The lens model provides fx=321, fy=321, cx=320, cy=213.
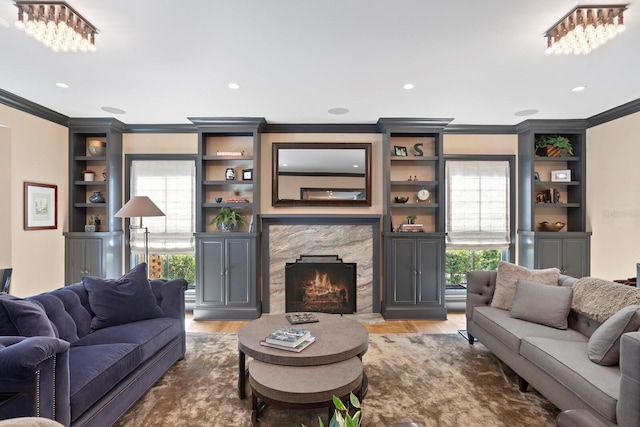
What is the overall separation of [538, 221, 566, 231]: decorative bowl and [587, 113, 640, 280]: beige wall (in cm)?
36

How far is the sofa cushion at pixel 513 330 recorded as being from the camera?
99.7 inches

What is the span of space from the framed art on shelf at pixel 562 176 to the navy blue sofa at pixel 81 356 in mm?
5014

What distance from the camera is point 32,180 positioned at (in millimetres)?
3875

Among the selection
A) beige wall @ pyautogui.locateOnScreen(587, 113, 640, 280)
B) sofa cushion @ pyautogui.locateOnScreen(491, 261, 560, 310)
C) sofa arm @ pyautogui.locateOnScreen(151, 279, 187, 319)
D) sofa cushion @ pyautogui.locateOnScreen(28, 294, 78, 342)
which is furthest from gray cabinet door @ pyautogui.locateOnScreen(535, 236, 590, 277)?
sofa cushion @ pyautogui.locateOnScreen(28, 294, 78, 342)

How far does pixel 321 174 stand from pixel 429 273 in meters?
2.05

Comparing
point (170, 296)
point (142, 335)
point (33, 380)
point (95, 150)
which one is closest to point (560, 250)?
point (170, 296)

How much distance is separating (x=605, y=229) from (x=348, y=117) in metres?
3.67

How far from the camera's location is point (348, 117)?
4285 millimetres

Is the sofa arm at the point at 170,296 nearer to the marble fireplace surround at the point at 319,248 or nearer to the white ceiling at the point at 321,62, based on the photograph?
the marble fireplace surround at the point at 319,248

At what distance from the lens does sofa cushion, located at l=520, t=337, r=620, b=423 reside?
1753 mm

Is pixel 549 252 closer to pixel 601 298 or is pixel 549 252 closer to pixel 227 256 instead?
pixel 601 298

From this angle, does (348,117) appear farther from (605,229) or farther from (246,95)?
(605,229)

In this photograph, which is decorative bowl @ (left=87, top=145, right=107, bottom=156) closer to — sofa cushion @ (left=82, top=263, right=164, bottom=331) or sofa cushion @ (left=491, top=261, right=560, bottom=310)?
sofa cushion @ (left=82, top=263, right=164, bottom=331)

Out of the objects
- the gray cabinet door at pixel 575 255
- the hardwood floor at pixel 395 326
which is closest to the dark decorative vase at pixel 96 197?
the hardwood floor at pixel 395 326
